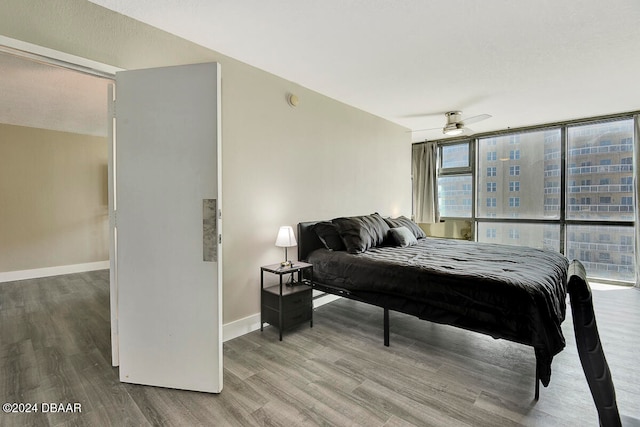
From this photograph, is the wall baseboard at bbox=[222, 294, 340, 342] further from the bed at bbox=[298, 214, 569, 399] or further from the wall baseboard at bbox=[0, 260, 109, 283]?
the wall baseboard at bbox=[0, 260, 109, 283]

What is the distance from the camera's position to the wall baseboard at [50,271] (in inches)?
193

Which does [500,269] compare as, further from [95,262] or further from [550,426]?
[95,262]

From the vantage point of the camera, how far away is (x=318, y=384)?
2.11 metres

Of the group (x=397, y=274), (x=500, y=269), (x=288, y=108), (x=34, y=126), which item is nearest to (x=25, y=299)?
(x=34, y=126)

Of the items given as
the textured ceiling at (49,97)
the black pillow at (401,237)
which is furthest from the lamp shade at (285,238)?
the textured ceiling at (49,97)

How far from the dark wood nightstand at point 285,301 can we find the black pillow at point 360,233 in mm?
567

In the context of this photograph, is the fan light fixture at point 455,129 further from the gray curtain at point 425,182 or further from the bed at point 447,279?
the gray curtain at point 425,182

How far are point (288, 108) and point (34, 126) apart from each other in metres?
4.87

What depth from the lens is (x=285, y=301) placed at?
2.87m

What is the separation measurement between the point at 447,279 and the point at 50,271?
6.54 metres

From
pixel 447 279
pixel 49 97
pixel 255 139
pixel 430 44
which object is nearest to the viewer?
pixel 447 279

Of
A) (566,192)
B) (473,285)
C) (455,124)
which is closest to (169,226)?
(473,285)

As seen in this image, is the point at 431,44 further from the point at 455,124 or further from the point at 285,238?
the point at 285,238

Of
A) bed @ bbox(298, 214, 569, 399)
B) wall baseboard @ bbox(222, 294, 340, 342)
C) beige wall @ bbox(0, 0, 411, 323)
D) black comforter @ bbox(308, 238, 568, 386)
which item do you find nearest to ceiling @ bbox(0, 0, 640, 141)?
beige wall @ bbox(0, 0, 411, 323)
